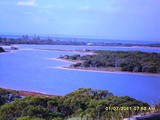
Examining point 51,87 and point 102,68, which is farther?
point 102,68

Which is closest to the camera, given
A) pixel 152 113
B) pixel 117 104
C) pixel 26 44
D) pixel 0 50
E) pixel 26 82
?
pixel 152 113

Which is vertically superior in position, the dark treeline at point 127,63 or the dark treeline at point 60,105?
the dark treeline at point 60,105

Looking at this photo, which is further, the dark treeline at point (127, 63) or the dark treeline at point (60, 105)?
the dark treeline at point (127, 63)

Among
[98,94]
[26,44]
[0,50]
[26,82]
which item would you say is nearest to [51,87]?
[26,82]

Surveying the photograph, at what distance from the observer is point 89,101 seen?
315 inches

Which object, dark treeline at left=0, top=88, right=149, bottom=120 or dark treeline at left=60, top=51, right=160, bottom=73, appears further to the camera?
dark treeline at left=60, top=51, right=160, bottom=73

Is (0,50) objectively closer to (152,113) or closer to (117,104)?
(117,104)

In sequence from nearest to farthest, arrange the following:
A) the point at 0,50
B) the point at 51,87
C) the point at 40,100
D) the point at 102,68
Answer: the point at 40,100 → the point at 51,87 → the point at 102,68 → the point at 0,50

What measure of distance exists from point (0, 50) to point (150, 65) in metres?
19.2

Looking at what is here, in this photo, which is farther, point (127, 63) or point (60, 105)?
point (127, 63)

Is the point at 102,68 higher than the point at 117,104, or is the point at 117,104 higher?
the point at 117,104

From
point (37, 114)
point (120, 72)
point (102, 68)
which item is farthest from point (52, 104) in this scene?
point (102, 68)

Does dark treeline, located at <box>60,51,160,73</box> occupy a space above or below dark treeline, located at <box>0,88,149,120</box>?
below

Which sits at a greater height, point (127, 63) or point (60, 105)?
point (60, 105)
